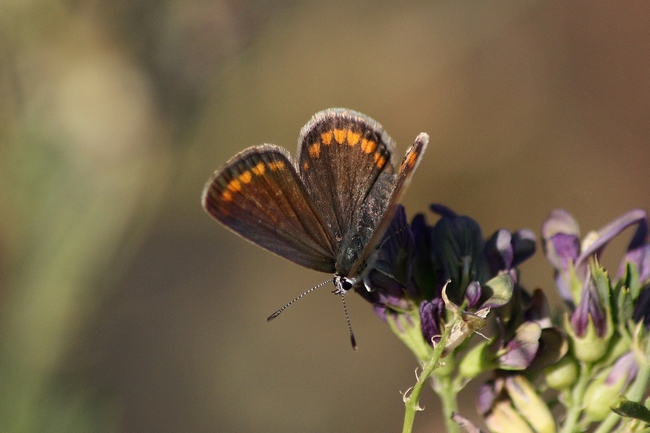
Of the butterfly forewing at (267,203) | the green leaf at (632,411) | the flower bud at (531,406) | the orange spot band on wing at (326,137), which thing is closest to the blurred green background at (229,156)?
the butterfly forewing at (267,203)

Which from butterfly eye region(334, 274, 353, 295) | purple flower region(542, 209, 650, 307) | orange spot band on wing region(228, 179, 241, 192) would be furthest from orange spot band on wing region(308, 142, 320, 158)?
purple flower region(542, 209, 650, 307)

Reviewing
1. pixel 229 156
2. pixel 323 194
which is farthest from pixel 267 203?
pixel 229 156

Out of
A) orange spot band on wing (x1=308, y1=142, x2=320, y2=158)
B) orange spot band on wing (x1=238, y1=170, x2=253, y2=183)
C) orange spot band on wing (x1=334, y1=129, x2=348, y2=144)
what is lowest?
orange spot band on wing (x1=238, y1=170, x2=253, y2=183)

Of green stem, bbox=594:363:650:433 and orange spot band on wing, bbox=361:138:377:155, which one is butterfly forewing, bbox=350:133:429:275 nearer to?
orange spot band on wing, bbox=361:138:377:155

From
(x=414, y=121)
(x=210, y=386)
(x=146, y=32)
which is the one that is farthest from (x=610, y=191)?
(x=146, y=32)

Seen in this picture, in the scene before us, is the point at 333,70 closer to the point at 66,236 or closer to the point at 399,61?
the point at 399,61

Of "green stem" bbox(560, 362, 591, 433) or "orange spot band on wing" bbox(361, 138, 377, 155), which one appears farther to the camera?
"orange spot band on wing" bbox(361, 138, 377, 155)

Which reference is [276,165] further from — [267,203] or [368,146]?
[368,146]
